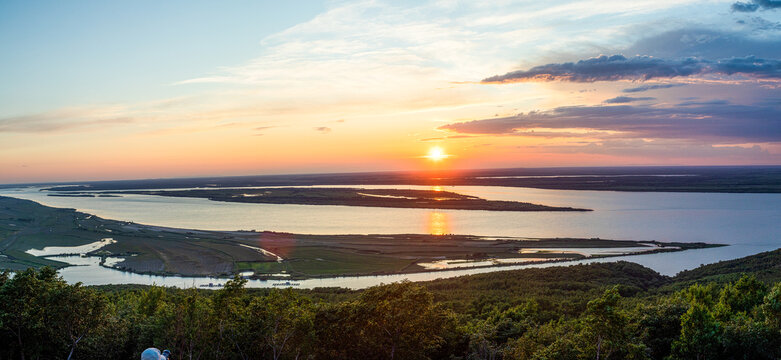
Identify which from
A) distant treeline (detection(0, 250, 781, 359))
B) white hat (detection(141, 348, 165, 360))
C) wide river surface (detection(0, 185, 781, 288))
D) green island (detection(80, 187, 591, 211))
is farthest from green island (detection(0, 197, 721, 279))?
white hat (detection(141, 348, 165, 360))

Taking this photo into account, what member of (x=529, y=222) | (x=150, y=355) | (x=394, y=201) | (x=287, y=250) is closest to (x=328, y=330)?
(x=150, y=355)

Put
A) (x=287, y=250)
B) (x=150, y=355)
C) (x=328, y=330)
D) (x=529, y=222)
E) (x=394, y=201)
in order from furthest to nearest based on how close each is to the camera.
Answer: (x=394, y=201)
(x=529, y=222)
(x=287, y=250)
(x=328, y=330)
(x=150, y=355)

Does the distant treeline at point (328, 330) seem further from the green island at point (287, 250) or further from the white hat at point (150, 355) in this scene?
the green island at point (287, 250)

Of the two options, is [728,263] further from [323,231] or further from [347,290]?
[323,231]

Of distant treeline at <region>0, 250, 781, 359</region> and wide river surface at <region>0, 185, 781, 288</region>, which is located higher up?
distant treeline at <region>0, 250, 781, 359</region>

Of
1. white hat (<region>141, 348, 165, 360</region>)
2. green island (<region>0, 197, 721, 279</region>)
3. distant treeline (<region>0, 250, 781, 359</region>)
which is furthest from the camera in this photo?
green island (<region>0, 197, 721, 279</region>)

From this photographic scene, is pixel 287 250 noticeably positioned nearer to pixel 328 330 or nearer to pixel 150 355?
pixel 328 330

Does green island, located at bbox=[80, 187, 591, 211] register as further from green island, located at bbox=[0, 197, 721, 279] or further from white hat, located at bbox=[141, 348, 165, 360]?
white hat, located at bbox=[141, 348, 165, 360]
